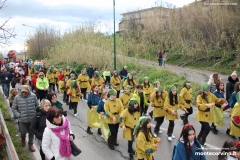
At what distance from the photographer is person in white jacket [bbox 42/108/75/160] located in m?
3.97

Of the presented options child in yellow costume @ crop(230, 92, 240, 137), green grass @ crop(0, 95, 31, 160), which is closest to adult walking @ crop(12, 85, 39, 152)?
green grass @ crop(0, 95, 31, 160)

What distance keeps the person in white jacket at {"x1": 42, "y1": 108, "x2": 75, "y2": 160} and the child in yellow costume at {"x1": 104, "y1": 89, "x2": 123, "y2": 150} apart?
98.3 inches

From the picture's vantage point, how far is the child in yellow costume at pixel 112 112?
6.56 m

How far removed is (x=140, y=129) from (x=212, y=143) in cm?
317

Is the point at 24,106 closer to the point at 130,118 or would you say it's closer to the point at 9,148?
Answer: the point at 9,148

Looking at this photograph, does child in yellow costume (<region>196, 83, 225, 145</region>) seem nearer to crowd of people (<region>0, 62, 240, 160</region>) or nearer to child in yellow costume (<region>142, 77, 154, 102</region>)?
crowd of people (<region>0, 62, 240, 160</region>)

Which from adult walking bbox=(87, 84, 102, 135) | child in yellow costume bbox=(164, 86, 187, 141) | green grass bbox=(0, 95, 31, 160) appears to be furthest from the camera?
adult walking bbox=(87, 84, 102, 135)

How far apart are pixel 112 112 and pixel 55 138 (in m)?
2.70

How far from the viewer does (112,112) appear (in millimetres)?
6566

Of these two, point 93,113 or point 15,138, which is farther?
point 93,113

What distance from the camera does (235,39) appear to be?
1909cm

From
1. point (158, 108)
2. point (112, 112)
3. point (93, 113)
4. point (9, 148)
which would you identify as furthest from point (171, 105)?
point (9, 148)

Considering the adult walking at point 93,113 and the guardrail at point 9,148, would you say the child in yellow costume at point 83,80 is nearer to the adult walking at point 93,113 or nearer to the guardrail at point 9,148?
the adult walking at point 93,113

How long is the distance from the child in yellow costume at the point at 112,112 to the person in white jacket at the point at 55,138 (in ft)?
8.19
